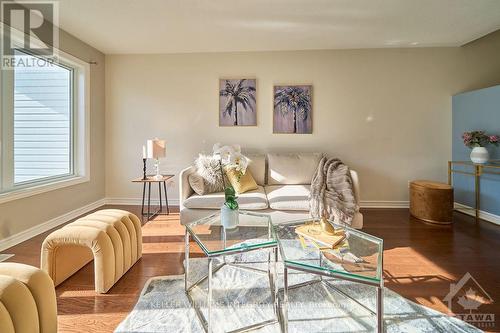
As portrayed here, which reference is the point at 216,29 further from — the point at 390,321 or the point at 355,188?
the point at 390,321

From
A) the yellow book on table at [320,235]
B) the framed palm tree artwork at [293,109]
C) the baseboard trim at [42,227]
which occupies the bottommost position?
the baseboard trim at [42,227]

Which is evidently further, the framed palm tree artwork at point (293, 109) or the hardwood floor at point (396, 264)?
the framed palm tree artwork at point (293, 109)

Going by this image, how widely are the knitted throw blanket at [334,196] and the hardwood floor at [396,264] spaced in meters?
0.51

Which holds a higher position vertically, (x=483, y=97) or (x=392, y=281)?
(x=483, y=97)

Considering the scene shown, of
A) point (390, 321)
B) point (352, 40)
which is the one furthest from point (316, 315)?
point (352, 40)

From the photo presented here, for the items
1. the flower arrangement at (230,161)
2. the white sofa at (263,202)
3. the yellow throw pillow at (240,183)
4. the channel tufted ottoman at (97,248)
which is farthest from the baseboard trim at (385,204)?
the channel tufted ottoman at (97,248)

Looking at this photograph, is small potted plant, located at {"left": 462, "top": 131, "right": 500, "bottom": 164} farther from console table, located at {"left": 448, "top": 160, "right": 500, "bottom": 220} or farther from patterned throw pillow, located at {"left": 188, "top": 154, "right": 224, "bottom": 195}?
patterned throw pillow, located at {"left": 188, "top": 154, "right": 224, "bottom": 195}

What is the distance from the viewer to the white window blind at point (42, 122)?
8.73 ft

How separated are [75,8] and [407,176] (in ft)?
16.0

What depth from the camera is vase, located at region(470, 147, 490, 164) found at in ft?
10.3

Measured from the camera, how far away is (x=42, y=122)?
3.01 m

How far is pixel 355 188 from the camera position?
2.79m

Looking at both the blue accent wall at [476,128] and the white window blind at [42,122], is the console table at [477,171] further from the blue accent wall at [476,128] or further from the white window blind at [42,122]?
the white window blind at [42,122]

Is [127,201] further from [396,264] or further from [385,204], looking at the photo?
[385,204]
